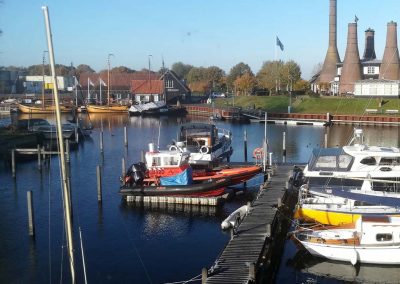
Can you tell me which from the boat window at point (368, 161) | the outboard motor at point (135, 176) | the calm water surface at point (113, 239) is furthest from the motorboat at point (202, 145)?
the boat window at point (368, 161)

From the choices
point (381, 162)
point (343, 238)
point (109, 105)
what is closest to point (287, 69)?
point (109, 105)

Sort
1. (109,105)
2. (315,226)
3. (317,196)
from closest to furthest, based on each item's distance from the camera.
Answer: (315,226)
(317,196)
(109,105)

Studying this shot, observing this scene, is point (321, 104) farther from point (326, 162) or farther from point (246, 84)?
point (326, 162)

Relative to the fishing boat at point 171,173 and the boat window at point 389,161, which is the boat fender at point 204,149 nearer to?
the fishing boat at point 171,173

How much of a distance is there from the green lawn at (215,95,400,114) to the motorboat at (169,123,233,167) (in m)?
52.6

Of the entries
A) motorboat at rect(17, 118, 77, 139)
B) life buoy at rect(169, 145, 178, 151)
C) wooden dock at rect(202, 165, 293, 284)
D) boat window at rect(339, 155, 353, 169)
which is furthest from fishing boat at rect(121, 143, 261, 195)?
motorboat at rect(17, 118, 77, 139)

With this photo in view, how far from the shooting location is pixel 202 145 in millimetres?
42625

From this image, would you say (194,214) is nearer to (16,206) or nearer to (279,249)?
(279,249)

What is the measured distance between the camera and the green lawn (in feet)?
304

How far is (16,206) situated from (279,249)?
706 inches

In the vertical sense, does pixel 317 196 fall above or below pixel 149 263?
above

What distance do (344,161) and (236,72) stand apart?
142438 mm

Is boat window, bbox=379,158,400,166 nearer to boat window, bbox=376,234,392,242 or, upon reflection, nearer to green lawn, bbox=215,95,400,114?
boat window, bbox=376,234,392,242

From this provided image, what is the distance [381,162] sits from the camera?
29984 millimetres
